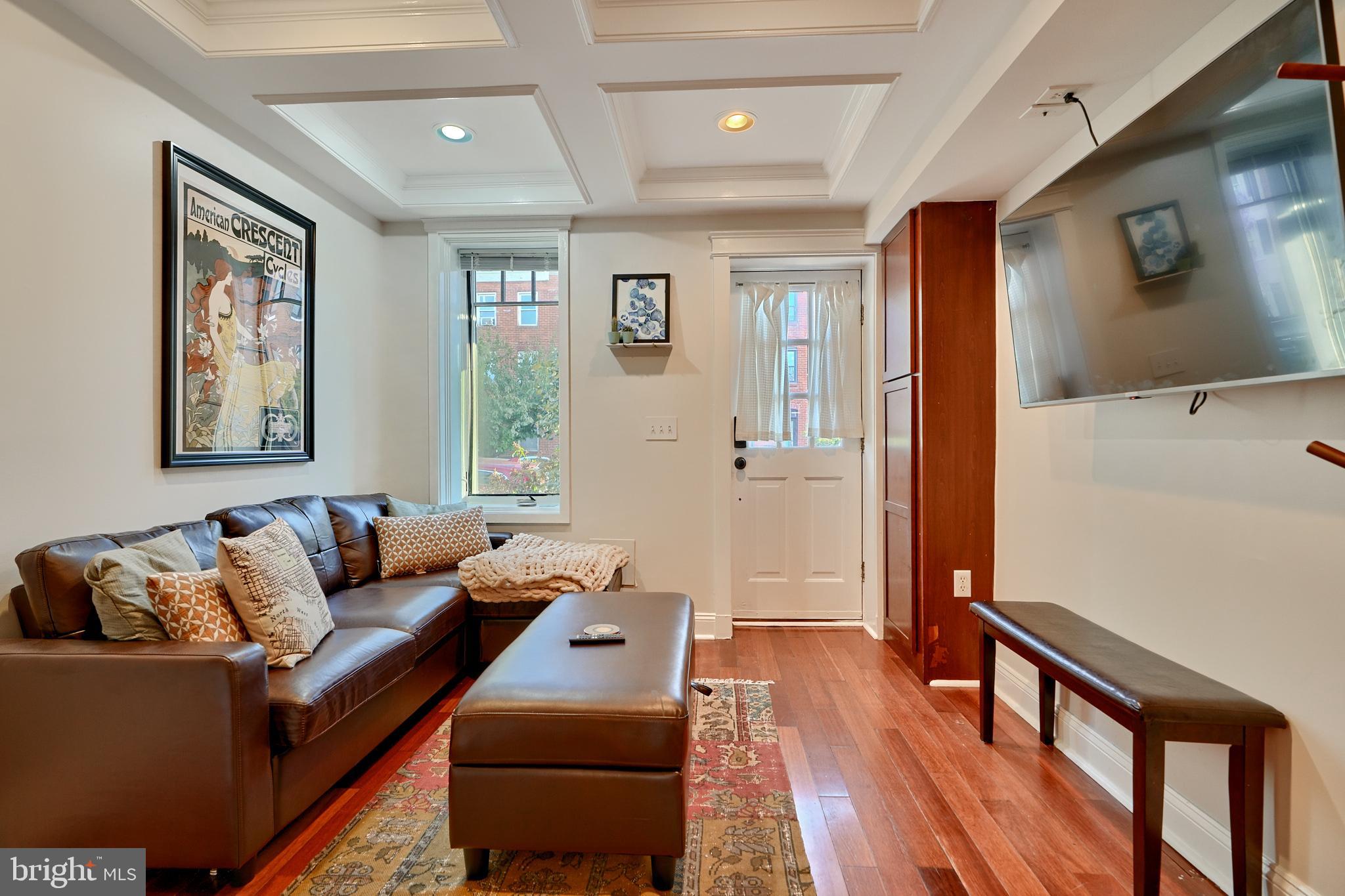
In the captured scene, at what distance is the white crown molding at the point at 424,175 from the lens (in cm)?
210

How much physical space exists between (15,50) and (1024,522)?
362 centimetres

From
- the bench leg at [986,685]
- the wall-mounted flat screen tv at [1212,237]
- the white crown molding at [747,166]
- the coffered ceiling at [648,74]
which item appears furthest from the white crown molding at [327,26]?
the bench leg at [986,685]

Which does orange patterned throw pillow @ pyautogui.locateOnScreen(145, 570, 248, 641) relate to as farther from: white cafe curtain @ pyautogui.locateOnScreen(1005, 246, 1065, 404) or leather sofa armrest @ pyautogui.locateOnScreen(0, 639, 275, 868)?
white cafe curtain @ pyautogui.locateOnScreen(1005, 246, 1065, 404)

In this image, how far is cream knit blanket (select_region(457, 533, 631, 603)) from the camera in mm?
2537

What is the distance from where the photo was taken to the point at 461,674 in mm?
2660

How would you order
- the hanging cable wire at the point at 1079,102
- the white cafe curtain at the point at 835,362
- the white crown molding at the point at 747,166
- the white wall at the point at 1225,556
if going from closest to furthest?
the white wall at the point at 1225,556 < the hanging cable wire at the point at 1079,102 < the white crown molding at the point at 747,166 < the white cafe curtain at the point at 835,362

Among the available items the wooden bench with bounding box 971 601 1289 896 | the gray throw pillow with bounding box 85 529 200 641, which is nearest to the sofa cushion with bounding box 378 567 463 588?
the gray throw pillow with bounding box 85 529 200 641

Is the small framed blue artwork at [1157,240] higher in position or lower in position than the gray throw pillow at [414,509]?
higher

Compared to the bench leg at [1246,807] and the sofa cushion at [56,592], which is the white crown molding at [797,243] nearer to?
the bench leg at [1246,807]

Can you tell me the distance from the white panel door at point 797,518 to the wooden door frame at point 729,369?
0.55 ft

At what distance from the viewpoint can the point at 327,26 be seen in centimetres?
185

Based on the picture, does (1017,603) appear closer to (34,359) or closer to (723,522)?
(723,522)

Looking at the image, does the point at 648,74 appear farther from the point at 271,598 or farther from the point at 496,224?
the point at 271,598

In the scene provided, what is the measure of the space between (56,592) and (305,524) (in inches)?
36.9
